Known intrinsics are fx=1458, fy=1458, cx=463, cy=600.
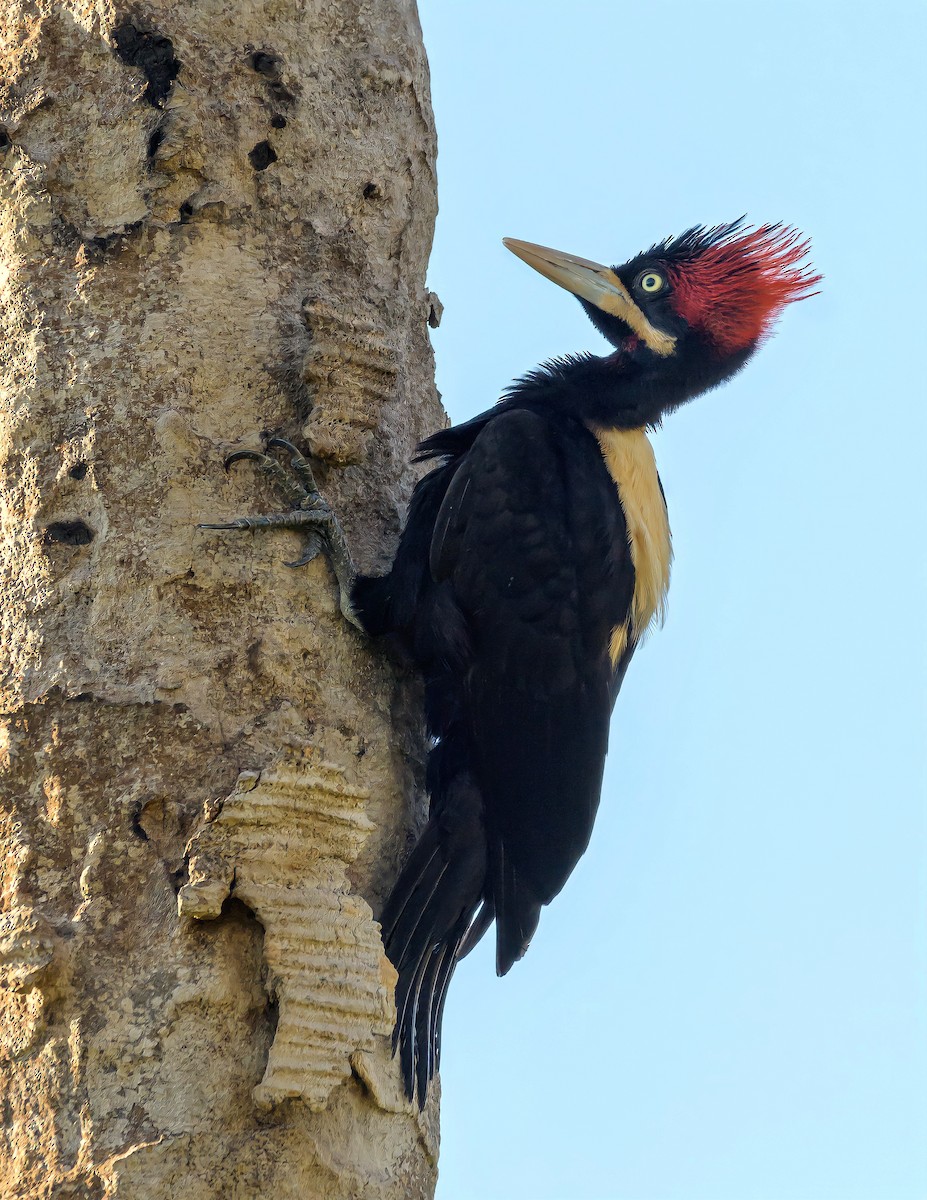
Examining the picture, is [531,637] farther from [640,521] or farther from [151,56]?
[151,56]

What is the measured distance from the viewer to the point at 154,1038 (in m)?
2.03

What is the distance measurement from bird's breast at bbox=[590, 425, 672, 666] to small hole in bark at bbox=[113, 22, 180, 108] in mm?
1227

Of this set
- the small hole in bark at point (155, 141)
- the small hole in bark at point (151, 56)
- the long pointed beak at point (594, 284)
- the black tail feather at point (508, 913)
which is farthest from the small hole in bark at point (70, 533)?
the long pointed beak at point (594, 284)

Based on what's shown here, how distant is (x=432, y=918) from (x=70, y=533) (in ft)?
2.94

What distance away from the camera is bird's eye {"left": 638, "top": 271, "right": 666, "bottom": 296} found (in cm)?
364

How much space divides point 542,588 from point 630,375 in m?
0.68

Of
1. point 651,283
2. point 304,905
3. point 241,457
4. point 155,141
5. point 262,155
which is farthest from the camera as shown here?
point 651,283

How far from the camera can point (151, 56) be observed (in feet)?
8.80

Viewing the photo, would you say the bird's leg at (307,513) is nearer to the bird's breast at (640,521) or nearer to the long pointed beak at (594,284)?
the bird's breast at (640,521)

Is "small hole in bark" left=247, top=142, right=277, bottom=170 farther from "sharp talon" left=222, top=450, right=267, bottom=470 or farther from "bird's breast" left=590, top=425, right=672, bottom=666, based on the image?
"bird's breast" left=590, top=425, right=672, bottom=666

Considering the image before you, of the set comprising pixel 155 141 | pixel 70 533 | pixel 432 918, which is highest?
pixel 155 141

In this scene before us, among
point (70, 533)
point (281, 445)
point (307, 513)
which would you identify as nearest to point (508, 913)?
point (307, 513)

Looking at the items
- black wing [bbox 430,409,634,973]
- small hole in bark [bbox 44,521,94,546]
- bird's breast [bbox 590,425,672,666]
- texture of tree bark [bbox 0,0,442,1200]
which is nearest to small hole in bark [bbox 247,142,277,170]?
texture of tree bark [bbox 0,0,442,1200]

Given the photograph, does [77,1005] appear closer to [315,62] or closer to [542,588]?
[542,588]
